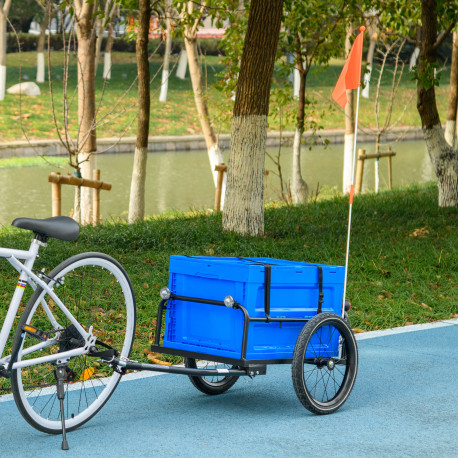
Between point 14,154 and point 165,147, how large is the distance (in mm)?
6158

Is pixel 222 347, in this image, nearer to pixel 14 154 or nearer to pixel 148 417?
pixel 148 417

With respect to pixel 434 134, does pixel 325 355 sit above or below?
below

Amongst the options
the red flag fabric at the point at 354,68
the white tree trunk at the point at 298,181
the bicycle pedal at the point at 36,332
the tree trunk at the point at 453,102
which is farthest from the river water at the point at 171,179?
the bicycle pedal at the point at 36,332

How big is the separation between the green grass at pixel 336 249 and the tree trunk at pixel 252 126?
0.33m

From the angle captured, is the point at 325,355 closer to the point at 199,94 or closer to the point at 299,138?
the point at 299,138

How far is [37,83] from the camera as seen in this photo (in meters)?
41.8

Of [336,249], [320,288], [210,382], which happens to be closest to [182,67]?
[336,249]

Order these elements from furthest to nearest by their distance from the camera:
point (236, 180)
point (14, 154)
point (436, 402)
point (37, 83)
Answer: point (37, 83)
point (14, 154)
point (236, 180)
point (436, 402)

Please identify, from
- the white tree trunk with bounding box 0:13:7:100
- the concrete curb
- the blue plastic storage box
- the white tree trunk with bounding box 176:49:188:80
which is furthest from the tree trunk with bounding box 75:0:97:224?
the white tree trunk with bounding box 176:49:188:80

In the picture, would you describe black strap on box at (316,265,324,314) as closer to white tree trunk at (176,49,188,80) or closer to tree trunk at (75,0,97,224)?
tree trunk at (75,0,97,224)

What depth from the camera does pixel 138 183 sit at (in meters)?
12.9

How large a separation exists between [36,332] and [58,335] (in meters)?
0.23

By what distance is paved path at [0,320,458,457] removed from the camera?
13.0ft

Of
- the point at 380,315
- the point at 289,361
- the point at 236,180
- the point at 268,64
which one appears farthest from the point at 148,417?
the point at 268,64
